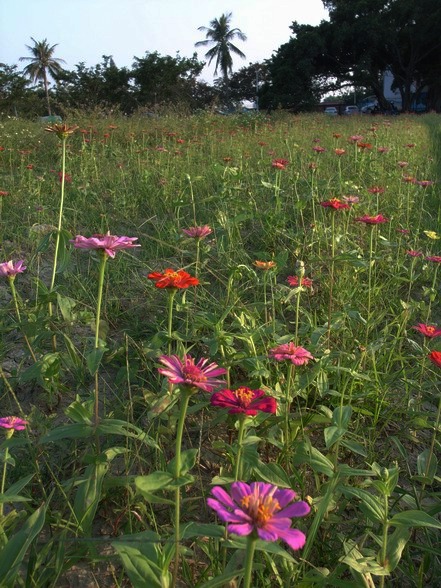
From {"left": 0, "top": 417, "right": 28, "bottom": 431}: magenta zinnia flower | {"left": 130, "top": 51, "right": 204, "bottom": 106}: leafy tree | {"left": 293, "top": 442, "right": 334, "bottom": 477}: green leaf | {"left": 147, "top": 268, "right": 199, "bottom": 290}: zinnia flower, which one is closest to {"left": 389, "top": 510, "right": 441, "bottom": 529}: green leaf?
{"left": 293, "top": 442, "right": 334, "bottom": 477}: green leaf

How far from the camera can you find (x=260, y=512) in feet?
1.89

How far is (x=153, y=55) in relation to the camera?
2383 centimetres

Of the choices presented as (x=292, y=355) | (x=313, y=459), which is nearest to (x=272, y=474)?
(x=313, y=459)

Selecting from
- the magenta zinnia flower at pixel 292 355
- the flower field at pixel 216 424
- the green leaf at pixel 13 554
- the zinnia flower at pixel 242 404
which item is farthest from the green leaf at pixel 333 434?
the green leaf at pixel 13 554

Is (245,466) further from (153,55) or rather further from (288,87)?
(153,55)

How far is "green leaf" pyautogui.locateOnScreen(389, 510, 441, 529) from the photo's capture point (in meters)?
0.89

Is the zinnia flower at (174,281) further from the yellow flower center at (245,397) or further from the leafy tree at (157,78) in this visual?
the leafy tree at (157,78)

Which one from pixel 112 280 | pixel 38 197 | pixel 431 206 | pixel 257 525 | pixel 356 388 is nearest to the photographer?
pixel 257 525

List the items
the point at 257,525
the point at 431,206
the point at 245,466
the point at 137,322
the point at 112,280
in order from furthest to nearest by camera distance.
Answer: the point at 431,206, the point at 112,280, the point at 137,322, the point at 245,466, the point at 257,525

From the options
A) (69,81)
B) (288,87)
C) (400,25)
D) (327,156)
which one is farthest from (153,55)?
(327,156)

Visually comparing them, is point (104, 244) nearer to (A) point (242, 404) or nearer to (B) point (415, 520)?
(A) point (242, 404)

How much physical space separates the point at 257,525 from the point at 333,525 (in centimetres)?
64

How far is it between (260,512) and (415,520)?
452 millimetres

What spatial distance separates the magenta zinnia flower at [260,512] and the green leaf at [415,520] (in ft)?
1.24
